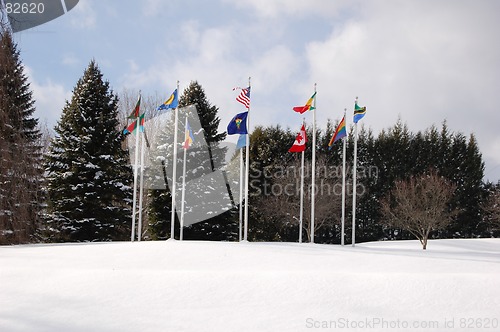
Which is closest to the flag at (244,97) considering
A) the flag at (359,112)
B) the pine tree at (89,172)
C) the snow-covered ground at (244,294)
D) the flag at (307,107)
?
the flag at (307,107)

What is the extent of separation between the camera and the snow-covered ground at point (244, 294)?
8.93 m

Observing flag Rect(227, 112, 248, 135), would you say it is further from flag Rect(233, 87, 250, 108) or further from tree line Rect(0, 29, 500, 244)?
tree line Rect(0, 29, 500, 244)

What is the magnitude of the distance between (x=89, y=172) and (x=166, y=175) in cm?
521

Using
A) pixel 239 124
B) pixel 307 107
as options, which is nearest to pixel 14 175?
pixel 239 124

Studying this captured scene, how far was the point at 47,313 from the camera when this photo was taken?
30.1ft

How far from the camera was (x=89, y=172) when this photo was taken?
2716cm

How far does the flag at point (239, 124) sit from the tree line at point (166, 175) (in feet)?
30.3

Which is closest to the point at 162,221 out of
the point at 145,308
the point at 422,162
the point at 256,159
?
the point at 256,159

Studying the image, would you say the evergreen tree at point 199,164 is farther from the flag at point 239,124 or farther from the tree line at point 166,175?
the flag at point 239,124

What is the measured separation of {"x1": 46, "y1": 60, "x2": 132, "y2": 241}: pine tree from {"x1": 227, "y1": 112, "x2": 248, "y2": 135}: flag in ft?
32.1

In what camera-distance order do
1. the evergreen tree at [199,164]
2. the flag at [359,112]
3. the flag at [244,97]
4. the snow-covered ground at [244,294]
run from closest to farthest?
the snow-covered ground at [244,294] < the flag at [244,97] < the flag at [359,112] < the evergreen tree at [199,164]

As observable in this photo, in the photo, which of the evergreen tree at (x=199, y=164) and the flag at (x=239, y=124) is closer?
the flag at (x=239, y=124)

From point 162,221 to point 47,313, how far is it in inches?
832

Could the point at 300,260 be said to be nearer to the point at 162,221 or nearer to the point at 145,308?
the point at 145,308
